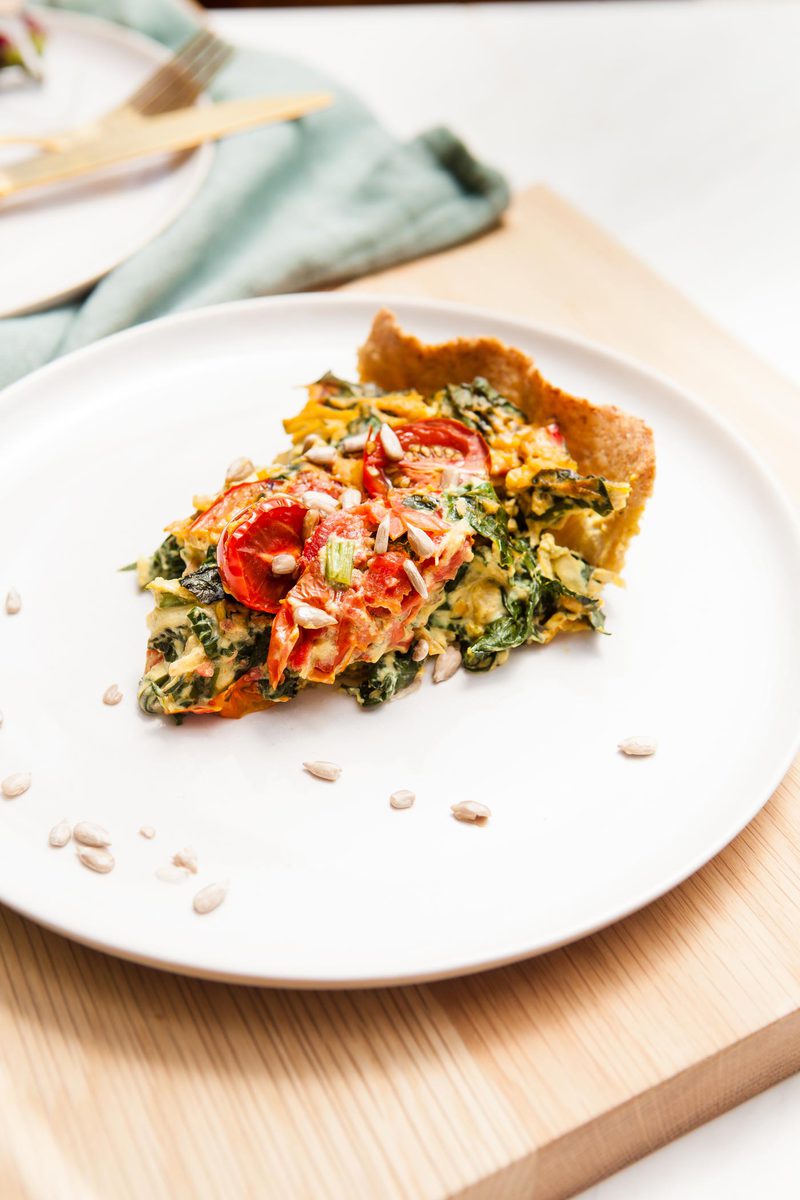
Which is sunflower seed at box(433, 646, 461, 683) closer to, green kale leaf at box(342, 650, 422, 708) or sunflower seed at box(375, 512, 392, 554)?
green kale leaf at box(342, 650, 422, 708)

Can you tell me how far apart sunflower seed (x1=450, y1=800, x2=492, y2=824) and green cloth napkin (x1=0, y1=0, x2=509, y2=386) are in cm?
255

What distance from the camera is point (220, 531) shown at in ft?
10.5

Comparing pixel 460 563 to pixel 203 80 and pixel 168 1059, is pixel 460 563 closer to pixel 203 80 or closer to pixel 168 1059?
pixel 168 1059

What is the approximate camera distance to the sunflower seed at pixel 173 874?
8.97 ft

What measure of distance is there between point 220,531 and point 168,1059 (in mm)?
1422

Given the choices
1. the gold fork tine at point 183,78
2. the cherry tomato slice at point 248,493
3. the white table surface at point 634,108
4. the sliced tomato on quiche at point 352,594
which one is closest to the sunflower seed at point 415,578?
the sliced tomato on quiche at point 352,594

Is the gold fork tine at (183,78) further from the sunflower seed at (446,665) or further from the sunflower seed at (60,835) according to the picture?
the sunflower seed at (60,835)

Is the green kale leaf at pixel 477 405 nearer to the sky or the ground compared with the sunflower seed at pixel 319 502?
nearer to the sky

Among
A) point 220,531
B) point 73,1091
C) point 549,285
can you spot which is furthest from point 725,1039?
point 549,285

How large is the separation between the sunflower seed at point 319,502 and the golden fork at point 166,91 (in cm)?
309

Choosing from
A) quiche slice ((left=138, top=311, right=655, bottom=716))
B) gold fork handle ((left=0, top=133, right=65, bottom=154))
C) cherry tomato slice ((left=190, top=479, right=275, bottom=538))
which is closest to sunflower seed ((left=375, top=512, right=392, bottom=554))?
quiche slice ((left=138, top=311, right=655, bottom=716))

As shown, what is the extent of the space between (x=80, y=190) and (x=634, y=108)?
11.9 feet

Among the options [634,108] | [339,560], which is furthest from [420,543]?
[634,108]

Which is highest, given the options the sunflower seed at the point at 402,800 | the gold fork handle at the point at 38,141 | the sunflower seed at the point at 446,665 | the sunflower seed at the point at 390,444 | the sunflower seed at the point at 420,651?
the sunflower seed at the point at 390,444
